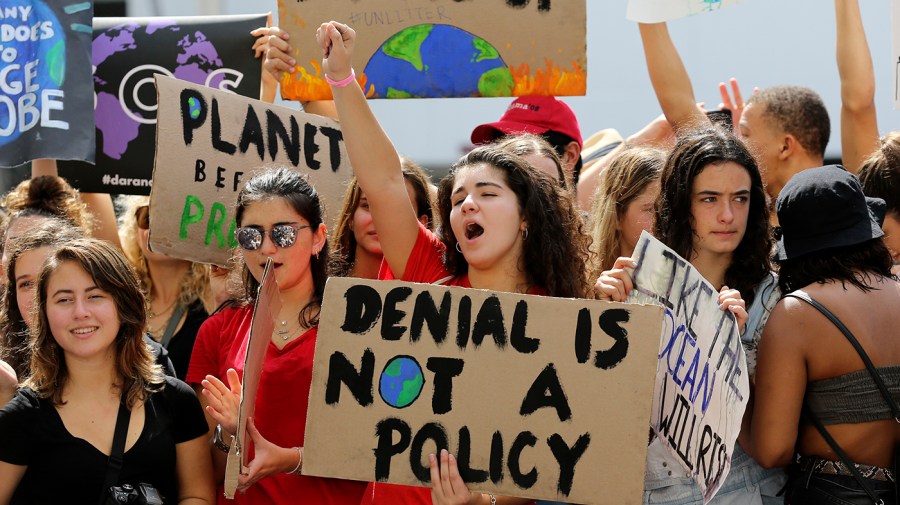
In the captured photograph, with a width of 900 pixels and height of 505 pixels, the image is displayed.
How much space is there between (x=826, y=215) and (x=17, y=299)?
99.3 inches

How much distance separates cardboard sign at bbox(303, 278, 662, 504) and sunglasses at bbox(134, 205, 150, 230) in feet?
7.28

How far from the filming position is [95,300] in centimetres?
323

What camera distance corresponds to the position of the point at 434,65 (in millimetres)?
4141

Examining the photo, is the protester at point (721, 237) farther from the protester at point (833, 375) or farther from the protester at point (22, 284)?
the protester at point (22, 284)

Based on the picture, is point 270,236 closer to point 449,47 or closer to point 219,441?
point 219,441

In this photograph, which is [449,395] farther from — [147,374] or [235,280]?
[235,280]

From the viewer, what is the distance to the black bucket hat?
311 cm

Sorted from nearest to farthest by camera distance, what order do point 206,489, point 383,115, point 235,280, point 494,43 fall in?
point 206,489, point 235,280, point 494,43, point 383,115

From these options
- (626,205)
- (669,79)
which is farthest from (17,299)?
(669,79)

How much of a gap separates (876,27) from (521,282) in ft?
11.5

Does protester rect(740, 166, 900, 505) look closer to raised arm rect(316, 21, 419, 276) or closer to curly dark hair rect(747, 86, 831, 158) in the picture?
raised arm rect(316, 21, 419, 276)

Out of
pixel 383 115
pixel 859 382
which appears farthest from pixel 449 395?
pixel 383 115

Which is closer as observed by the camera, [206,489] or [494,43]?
[206,489]

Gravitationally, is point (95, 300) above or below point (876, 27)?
below
